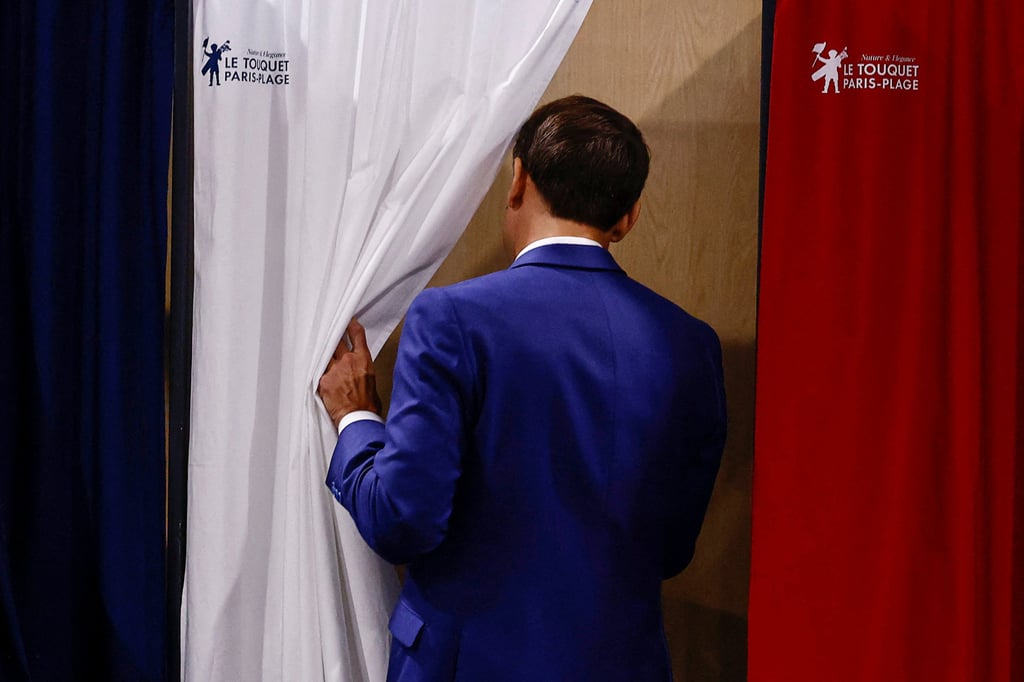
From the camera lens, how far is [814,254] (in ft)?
4.41

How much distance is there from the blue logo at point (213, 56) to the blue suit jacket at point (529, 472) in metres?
0.60

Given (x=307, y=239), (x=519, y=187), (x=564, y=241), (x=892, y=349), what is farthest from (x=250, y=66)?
(x=892, y=349)

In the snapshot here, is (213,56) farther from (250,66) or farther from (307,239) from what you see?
(307,239)

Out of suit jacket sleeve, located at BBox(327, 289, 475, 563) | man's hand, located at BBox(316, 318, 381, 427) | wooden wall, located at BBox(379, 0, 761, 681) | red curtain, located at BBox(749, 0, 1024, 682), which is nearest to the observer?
suit jacket sleeve, located at BBox(327, 289, 475, 563)

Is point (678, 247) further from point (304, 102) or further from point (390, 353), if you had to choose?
point (304, 102)

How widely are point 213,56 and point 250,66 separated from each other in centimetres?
7

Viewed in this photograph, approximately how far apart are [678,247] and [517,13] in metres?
0.59

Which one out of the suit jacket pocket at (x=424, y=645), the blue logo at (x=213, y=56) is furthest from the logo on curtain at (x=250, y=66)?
the suit jacket pocket at (x=424, y=645)

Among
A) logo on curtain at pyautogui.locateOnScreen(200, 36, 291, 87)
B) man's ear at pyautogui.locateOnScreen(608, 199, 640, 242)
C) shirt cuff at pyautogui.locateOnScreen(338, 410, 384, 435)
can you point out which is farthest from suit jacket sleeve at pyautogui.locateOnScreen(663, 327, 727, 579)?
logo on curtain at pyautogui.locateOnScreen(200, 36, 291, 87)

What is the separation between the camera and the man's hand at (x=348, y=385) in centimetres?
143

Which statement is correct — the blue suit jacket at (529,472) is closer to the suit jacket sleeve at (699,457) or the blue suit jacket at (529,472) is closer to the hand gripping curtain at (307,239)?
the suit jacket sleeve at (699,457)

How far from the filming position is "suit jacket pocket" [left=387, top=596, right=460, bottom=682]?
1290 mm

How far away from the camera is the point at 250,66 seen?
5.04 feet

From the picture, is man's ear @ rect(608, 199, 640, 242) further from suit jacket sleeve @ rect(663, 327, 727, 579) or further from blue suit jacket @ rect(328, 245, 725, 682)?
suit jacket sleeve @ rect(663, 327, 727, 579)
